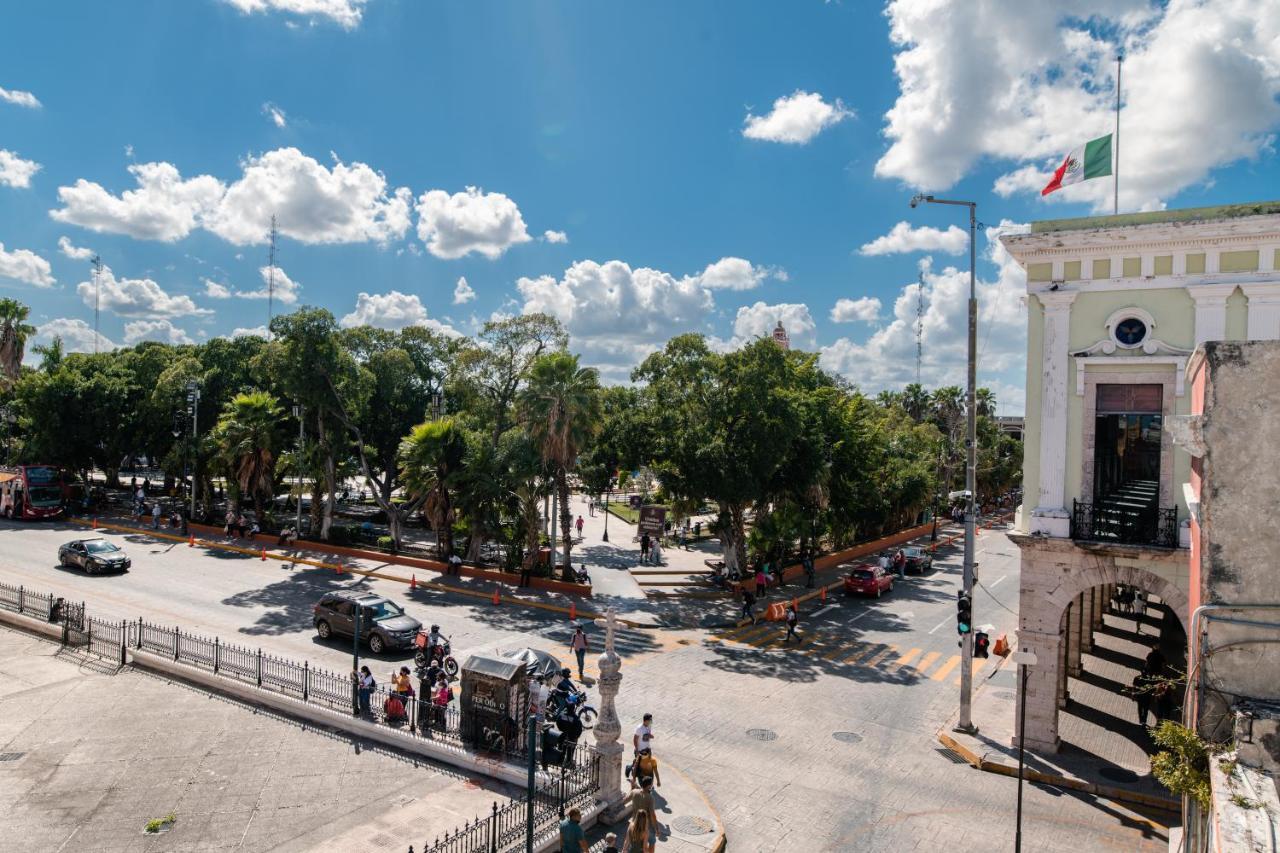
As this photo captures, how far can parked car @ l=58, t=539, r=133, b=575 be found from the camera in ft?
99.7

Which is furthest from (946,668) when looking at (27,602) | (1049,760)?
Result: (27,602)

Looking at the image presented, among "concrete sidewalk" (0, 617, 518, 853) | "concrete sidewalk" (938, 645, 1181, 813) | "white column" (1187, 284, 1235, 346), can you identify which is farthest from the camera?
"white column" (1187, 284, 1235, 346)

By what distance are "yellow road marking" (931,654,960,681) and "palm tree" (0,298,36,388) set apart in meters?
55.0

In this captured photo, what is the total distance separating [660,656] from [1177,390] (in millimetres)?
14789

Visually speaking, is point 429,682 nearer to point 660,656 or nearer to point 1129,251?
point 660,656

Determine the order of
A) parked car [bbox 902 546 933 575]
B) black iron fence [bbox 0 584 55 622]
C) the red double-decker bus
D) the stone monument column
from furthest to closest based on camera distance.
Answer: the red double-decker bus → parked car [bbox 902 546 933 575] → black iron fence [bbox 0 584 55 622] → the stone monument column

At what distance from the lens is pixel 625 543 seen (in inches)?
1850

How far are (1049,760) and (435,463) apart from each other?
81.9 ft

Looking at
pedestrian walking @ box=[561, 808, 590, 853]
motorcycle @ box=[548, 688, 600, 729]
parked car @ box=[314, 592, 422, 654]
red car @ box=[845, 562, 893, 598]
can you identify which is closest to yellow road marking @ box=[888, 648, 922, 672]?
red car @ box=[845, 562, 893, 598]

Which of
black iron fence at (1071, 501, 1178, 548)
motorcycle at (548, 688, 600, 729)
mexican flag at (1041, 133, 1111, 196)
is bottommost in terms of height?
motorcycle at (548, 688, 600, 729)

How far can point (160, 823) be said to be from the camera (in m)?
11.5

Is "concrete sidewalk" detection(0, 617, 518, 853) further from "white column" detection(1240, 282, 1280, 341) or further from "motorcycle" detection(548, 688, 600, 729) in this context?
"white column" detection(1240, 282, 1280, 341)

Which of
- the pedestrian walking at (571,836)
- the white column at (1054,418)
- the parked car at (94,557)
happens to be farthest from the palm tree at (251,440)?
the white column at (1054,418)

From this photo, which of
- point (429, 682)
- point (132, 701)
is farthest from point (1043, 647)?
point (132, 701)
